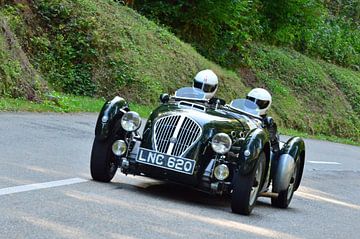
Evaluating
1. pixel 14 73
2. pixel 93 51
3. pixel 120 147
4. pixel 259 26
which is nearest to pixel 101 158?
pixel 120 147

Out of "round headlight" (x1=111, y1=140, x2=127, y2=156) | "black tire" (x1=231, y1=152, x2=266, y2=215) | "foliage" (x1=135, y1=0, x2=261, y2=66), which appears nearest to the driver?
"black tire" (x1=231, y1=152, x2=266, y2=215)

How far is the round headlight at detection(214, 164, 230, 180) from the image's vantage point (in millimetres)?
8727

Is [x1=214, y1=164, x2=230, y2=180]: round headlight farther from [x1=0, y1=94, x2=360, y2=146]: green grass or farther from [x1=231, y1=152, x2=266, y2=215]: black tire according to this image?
[x1=0, y1=94, x2=360, y2=146]: green grass

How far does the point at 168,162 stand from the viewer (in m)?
8.68

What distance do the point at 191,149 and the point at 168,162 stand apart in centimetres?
29

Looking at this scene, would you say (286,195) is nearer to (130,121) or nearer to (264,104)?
(264,104)

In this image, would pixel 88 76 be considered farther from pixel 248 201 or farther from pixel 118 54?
pixel 248 201

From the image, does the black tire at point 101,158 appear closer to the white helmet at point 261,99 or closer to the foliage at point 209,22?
the white helmet at point 261,99

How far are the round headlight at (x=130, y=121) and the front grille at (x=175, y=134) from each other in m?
0.26

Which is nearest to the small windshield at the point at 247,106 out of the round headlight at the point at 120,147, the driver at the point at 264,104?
the driver at the point at 264,104

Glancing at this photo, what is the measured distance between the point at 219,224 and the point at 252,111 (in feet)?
9.37

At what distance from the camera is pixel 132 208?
791 centimetres

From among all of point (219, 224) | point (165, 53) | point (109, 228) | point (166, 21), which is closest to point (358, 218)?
point (219, 224)

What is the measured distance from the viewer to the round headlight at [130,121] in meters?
9.12
